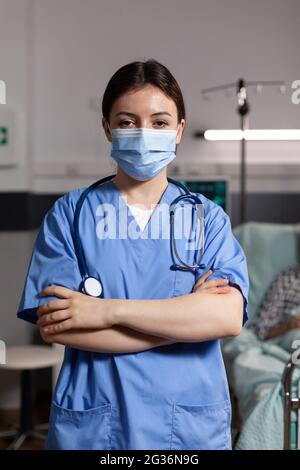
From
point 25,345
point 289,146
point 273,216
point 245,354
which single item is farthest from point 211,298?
point 273,216

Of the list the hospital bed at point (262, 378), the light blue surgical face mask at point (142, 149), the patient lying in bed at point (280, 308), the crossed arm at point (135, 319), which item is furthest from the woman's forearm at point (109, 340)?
the patient lying in bed at point (280, 308)

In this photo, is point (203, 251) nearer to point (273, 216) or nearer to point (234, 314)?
point (234, 314)

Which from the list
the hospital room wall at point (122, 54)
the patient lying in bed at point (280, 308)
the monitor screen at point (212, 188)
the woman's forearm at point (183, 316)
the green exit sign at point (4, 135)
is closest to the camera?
the woman's forearm at point (183, 316)

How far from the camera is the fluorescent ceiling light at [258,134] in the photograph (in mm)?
1082

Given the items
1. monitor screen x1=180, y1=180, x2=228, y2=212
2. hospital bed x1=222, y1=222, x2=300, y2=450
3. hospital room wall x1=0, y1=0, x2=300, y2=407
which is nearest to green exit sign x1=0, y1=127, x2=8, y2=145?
hospital room wall x1=0, y1=0, x2=300, y2=407

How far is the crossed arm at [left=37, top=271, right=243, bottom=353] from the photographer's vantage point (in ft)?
2.40

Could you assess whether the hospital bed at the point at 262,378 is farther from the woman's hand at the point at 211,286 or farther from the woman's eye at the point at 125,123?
the woman's eye at the point at 125,123

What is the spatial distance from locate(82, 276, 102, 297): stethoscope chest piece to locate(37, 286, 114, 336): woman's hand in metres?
0.01

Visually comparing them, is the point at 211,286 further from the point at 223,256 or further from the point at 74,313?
the point at 74,313

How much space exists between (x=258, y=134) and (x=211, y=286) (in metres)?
0.47

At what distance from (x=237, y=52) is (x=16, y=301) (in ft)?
1.80

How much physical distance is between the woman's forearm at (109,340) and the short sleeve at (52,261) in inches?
2.0

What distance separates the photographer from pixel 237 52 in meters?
1.15

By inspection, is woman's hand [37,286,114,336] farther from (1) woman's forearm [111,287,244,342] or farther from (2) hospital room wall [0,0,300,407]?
(2) hospital room wall [0,0,300,407]
